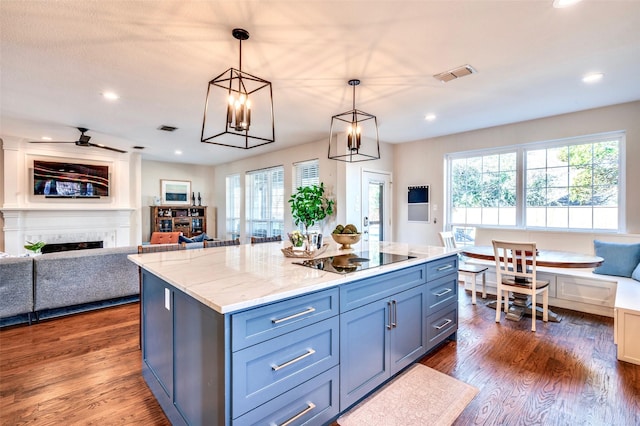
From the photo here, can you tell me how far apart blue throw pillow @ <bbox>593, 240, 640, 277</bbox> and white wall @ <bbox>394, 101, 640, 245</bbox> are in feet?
1.19

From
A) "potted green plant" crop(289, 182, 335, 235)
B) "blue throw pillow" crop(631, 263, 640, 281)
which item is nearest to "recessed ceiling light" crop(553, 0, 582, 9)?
"blue throw pillow" crop(631, 263, 640, 281)

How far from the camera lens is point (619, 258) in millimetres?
3582

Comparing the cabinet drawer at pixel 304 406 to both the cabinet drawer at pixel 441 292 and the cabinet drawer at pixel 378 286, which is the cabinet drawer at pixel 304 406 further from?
the cabinet drawer at pixel 441 292

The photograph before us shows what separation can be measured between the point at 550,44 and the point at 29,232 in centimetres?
828

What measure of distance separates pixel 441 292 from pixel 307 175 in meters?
3.96

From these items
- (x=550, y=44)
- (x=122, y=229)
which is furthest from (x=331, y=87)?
(x=122, y=229)

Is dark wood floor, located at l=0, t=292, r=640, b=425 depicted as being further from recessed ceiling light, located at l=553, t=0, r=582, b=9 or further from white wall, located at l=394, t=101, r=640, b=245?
recessed ceiling light, located at l=553, t=0, r=582, b=9

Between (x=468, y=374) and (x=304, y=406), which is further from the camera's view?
(x=468, y=374)

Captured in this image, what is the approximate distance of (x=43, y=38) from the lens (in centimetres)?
229

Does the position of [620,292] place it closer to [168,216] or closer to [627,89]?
[627,89]

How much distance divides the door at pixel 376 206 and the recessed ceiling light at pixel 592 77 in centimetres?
312

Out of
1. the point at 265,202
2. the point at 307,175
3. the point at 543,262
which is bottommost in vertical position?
the point at 543,262

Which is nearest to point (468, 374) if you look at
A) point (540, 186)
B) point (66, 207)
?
point (540, 186)

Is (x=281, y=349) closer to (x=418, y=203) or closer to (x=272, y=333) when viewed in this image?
Result: (x=272, y=333)
